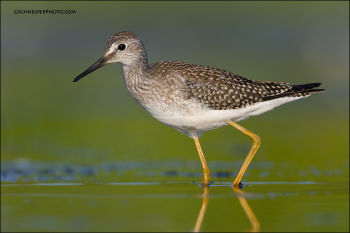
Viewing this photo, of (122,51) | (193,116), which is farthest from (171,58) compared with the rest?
(193,116)

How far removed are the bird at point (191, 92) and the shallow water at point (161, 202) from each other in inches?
31.6

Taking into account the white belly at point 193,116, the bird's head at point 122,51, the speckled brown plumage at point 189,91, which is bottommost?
the white belly at point 193,116

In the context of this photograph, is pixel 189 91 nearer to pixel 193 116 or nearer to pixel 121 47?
pixel 193 116

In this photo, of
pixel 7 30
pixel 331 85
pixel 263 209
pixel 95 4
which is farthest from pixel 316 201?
pixel 95 4

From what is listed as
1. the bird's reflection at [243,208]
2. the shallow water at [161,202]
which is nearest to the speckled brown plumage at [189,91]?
the shallow water at [161,202]

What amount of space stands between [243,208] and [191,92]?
277 centimetres

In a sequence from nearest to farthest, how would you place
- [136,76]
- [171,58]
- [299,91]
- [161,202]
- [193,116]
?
[161,202] → [193,116] → [136,76] → [299,91] → [171,58]

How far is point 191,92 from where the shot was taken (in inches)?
459

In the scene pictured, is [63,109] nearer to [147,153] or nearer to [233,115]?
[147,153]

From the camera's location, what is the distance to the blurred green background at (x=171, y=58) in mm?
14055

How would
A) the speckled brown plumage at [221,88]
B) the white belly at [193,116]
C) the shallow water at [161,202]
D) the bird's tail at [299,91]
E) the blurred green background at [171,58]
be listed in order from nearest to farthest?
the shallow water at [161,202]
the white belly at [193,116]
the speckled brown plumage at [221,88]
the bird's tail at [299,91]
the blurred green background at [171,58]

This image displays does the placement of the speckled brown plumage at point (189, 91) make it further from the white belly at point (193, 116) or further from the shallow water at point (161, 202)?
the shallow water at point (161, 202)

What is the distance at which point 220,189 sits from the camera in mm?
10953

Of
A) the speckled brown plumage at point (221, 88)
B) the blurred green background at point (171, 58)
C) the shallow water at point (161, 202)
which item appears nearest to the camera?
the shallow water at point (161, 202)
